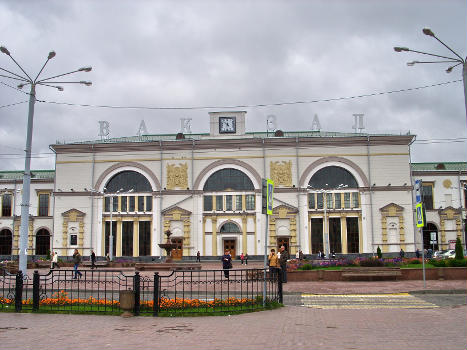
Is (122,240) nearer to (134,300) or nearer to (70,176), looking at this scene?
(70,176)

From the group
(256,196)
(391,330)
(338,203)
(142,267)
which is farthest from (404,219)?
(391,330)

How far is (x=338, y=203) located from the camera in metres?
50.9

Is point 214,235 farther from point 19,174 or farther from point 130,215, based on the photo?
point 19,174

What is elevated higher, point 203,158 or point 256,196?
point 203,158

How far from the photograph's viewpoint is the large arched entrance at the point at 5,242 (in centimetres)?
5959

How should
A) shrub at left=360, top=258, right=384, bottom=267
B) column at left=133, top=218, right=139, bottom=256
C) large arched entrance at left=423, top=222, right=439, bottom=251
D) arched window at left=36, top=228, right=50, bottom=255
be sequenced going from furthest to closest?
1. arched window at left=36, top=228, right=50, bottom=255
2. large arched entrance at left=423, top=222, right=439, bottom=251
3. column at left=133, top=218, right=139, bottom=256
4. shrub at left=360, top=258, right=384, bottom=267

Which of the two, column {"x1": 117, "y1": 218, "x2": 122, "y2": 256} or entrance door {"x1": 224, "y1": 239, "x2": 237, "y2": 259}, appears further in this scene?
column {"x1": 117, "y1": 218, "x2": 122, "y2": 256}

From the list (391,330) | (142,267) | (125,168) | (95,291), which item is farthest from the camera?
(125,168)

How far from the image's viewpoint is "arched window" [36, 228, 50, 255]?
5881 cm

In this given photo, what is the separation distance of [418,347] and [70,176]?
A: 49.8 metres

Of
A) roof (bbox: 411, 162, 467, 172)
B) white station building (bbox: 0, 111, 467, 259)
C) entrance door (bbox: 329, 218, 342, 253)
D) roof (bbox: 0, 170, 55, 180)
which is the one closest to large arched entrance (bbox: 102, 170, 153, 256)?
white station building (bbox: 0, 111, 467, 259)

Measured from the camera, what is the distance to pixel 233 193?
170 ft

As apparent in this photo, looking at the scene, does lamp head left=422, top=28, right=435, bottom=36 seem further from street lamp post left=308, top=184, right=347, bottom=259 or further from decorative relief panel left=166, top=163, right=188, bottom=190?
decorative relief panel left=166, top=163, right=188, bottom=190

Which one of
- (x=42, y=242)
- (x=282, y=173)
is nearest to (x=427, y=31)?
(x=282, y=173)
